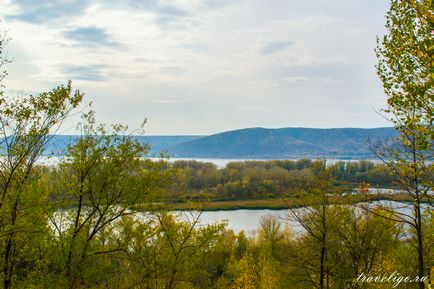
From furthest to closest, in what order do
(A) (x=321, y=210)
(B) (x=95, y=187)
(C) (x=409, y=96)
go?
Answer: (A) (x=321, y=210), (B) (x=95, y=187), (C) (x=409, y=96)

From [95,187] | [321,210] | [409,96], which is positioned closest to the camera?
[409,96]

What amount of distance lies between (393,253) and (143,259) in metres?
14.2

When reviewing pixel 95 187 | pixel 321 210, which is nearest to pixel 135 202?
pixel 95 187

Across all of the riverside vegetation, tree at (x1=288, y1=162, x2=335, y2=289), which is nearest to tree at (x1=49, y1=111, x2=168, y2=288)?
the riverside vegetation

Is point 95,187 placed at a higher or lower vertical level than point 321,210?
higher

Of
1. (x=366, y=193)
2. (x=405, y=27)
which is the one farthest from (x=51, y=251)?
(x=405, y=27)

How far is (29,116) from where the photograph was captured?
31.6 feet

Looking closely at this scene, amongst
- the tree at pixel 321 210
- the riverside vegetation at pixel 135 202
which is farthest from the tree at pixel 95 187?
the tree at pixel 321 210

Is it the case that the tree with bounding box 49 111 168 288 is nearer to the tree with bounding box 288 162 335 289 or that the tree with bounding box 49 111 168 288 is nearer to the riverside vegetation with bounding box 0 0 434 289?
the riverside vegetation with bounding box 0 0 434 289

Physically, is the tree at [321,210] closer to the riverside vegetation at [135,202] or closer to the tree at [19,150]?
the riverside vegetation at [135,202]

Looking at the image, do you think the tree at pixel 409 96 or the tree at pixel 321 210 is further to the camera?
the tree at pixel 321 210

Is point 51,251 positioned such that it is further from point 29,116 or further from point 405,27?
point 405,27

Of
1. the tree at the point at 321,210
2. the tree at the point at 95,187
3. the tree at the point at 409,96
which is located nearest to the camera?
the tree at the point at 409,96

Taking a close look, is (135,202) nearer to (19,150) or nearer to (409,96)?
(19,150)
